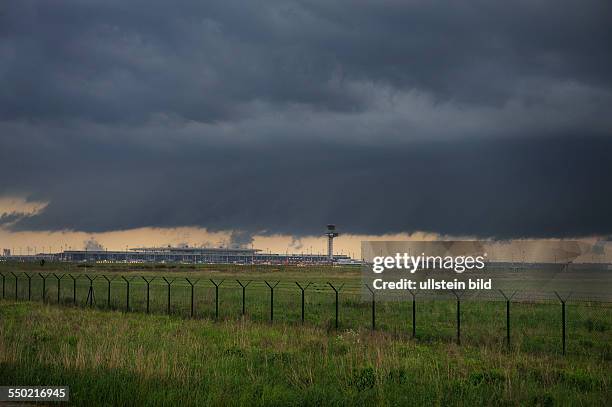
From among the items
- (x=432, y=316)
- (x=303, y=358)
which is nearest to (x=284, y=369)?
(x=303, y=358)

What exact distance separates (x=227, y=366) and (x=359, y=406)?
595 centimetres

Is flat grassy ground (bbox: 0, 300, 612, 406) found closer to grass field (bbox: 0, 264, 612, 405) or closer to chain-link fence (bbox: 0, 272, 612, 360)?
grass field (bbox: 0, 264, 612, 405)

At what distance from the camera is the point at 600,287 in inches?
2776

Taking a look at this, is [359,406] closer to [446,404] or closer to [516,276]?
[446,404]

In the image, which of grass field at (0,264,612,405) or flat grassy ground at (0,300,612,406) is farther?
grass field at (0,264,612,405)

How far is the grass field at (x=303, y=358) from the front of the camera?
15659 mm

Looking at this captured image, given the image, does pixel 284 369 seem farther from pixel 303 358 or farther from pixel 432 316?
pixel 432 316

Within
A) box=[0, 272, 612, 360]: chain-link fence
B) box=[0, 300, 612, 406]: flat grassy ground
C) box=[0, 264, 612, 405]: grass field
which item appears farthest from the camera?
box=[0, 272, 612, 360]: chain-link fence

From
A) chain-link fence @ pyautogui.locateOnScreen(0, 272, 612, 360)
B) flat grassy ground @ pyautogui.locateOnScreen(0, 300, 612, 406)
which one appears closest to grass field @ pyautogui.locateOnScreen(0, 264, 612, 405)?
flat grassy ground @ pyautogui.locateOnScreen(0, 300, 612, 406)

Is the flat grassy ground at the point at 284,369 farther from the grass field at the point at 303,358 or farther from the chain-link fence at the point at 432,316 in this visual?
the chain-link fence at the point at 432,316

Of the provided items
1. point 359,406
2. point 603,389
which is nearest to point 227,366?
point 359,406

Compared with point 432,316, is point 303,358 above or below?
above

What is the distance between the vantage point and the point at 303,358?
2109cm

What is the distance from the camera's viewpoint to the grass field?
15.7 metres
